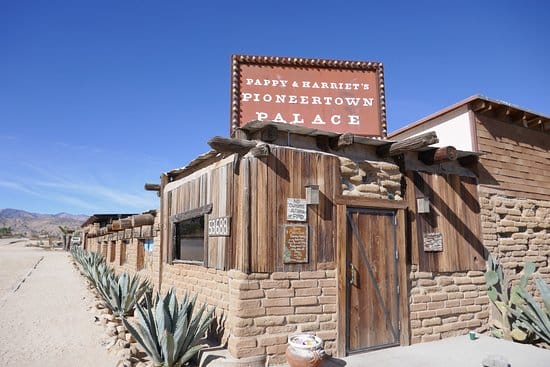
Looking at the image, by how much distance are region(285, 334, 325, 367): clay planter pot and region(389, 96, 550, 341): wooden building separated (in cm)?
233

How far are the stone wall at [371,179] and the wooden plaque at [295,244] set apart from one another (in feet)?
3.00

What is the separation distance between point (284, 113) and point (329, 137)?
2619 millimetres

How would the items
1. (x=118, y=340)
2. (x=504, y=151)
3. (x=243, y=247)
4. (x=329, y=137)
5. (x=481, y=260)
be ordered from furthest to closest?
(x=504, y=151), (x=481, y=260), (x=118, y=340), (x=329, y=137), (x=243, y=247)

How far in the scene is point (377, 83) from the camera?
27.6ft

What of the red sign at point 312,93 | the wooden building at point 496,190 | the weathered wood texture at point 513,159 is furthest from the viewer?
the red sign at point 312,93

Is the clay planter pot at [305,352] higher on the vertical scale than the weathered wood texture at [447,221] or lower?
lower

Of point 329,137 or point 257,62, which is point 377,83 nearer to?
point 257,62

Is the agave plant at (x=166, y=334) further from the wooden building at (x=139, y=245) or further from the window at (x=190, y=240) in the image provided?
the wooden building at (x=139, y=245)

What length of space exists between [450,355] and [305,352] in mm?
2249

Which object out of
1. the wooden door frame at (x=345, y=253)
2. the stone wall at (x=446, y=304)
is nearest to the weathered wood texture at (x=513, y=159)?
the stone wall at (x=446, y=304)

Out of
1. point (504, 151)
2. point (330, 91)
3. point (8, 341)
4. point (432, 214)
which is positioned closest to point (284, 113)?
point (330, 91)

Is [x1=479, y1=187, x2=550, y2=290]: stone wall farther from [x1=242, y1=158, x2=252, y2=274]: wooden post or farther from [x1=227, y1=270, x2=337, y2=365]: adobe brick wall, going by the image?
[x1=242, y1=158, x2=252, y2=274]: wooden post

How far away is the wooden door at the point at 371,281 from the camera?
17.2ft

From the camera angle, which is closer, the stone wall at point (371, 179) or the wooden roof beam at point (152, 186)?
the stone wall at point (371, 179)
